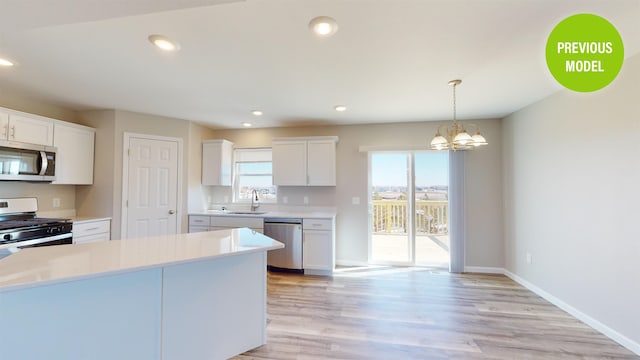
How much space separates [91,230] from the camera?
10.6 feet

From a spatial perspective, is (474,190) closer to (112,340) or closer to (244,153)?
(244,153)

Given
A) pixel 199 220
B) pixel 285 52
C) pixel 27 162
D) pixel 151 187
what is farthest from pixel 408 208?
pixel 27 162

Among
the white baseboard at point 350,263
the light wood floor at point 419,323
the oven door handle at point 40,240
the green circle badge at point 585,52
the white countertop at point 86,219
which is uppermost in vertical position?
the green circle badge at point 585,52

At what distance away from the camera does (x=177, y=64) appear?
228cm

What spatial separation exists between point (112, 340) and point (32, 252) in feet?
2.56

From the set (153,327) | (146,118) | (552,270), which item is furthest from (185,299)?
(552,270)

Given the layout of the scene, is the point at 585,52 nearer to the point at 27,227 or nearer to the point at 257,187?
the point at 257,187

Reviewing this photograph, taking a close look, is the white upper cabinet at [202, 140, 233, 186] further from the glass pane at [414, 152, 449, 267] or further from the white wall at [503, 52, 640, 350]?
the white wall at [503, 52, 640, 350]

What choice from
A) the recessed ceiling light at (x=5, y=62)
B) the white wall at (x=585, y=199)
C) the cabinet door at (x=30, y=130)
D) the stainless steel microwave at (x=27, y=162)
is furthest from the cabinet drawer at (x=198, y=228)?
the white wall at (x=585, y=199)

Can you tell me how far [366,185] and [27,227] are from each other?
4.09 metres

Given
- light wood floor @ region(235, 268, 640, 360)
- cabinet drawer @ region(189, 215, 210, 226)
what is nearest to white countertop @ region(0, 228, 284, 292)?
light wood floor @ region(235, 268, 640, 360)

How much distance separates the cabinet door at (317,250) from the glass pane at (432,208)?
1515 millimetres

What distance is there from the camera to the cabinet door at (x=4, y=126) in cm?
266

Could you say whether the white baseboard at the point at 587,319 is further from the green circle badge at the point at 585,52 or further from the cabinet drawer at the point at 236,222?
the cabinet drawer at the point at 236,222
